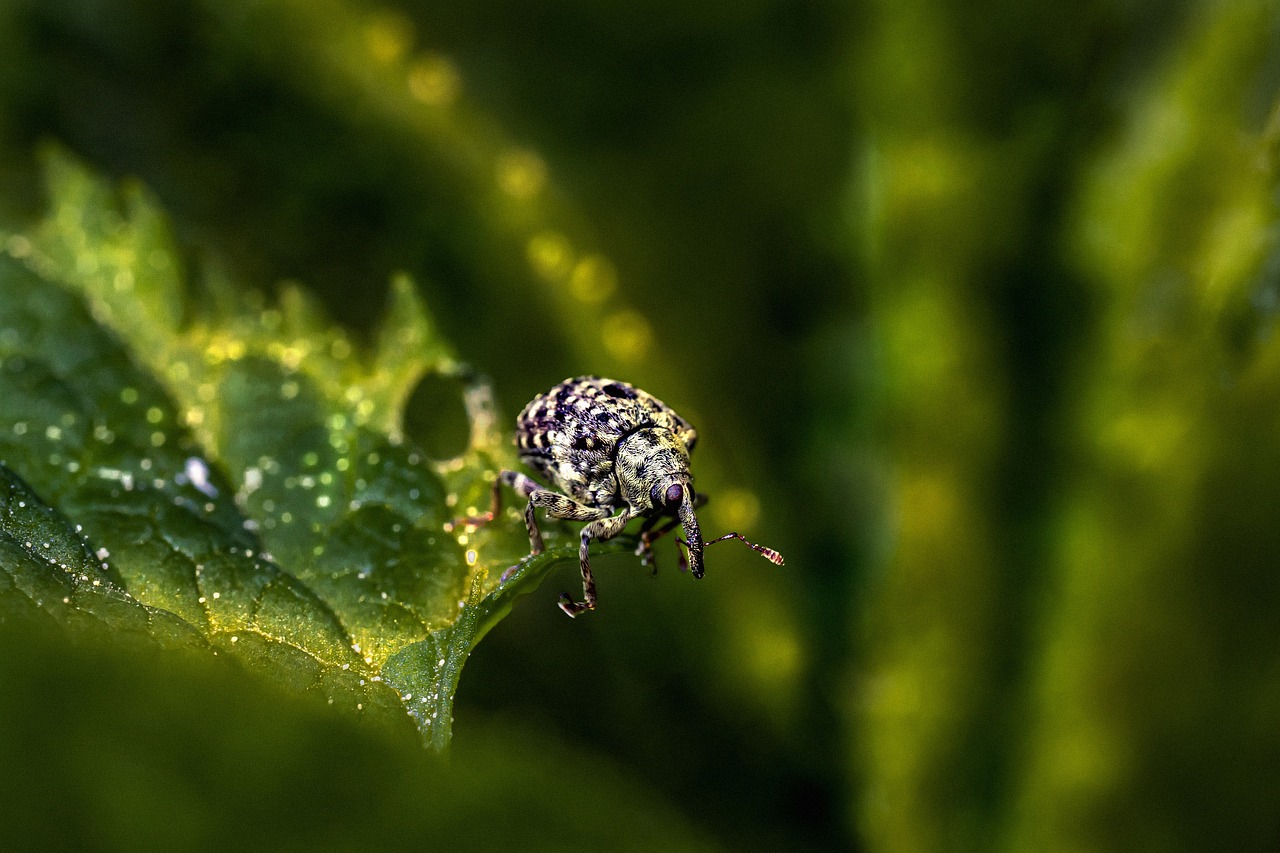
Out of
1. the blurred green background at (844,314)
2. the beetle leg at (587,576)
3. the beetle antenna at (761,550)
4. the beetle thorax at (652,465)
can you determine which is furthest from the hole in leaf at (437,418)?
the beetle antenna at (761,550)

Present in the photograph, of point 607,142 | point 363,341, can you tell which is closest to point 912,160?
point 607,142

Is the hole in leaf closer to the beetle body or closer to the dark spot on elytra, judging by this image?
the beetle body

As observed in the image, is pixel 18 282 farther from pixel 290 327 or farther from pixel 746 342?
pixel 746 342

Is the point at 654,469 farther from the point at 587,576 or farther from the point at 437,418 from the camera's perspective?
the point at 437,418

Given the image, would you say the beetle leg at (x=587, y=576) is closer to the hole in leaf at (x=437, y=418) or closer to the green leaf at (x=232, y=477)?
the green leaf at (x=232, y=477)

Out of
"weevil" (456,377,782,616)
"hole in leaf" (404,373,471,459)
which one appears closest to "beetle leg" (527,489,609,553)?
"weevil" (456,377,782,616)

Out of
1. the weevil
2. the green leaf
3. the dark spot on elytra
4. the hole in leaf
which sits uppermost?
the dark spot on elytra
